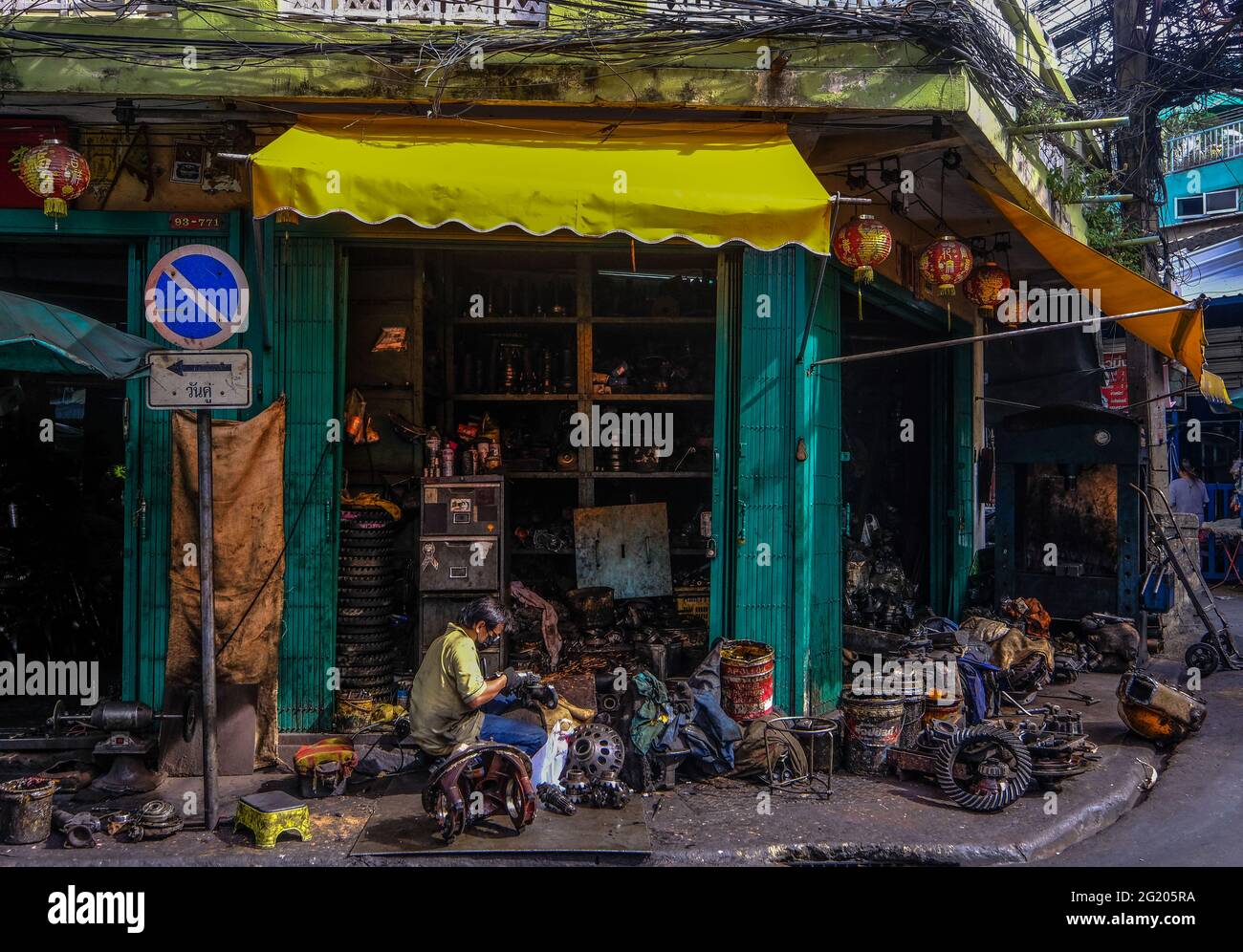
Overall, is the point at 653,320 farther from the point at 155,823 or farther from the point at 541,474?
the point at 155,823

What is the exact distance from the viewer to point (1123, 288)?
25.6 ft

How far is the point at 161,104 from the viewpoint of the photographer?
6.54 meters

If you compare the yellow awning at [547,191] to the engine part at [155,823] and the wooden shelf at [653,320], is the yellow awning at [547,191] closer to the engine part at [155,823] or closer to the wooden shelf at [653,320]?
the wooden shelf at [653,320]

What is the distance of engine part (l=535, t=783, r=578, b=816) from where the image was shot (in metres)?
5.49

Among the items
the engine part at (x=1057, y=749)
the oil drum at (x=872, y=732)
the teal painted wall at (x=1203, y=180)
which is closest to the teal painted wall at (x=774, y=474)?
the oil drum at (x=872, y=732)

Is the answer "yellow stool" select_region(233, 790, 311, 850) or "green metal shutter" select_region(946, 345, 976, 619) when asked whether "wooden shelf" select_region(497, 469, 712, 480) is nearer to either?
"yellow stool" select_region(233, 790, 311, 850)

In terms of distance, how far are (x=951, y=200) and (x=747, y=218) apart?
4.45 metres

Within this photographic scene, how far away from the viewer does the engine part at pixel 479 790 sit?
4977 millimetres

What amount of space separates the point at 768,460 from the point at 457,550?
98.9 inches

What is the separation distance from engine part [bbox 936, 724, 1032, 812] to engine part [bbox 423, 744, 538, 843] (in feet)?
8.74

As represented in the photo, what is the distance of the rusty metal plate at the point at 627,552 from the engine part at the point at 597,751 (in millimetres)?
2693

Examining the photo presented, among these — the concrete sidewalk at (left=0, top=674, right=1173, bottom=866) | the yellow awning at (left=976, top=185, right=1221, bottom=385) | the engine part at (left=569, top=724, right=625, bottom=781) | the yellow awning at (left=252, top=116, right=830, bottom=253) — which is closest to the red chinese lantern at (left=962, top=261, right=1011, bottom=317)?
the yellow awning at (left=976, top=185, right=1221, bottom=385)

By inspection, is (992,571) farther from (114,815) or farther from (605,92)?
(114,815)
